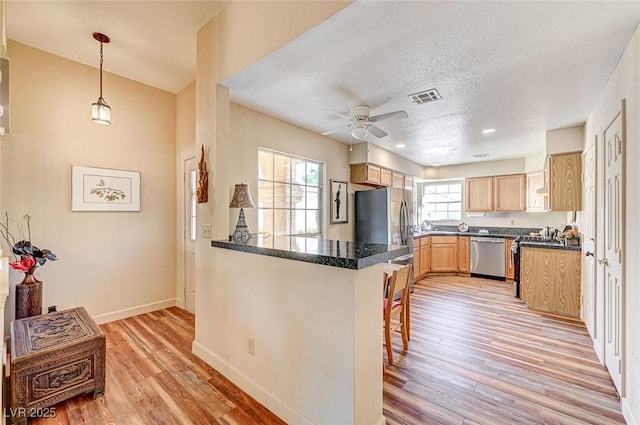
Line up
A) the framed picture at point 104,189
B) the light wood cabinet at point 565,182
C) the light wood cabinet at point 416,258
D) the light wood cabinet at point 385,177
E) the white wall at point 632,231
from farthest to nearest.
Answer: the light wood cabinet at point 416,258
the light wood cabinet at point 385,177
the light wood cabinet at point 565,182
the framed picture at point 104,189
the white wall at point 632,231

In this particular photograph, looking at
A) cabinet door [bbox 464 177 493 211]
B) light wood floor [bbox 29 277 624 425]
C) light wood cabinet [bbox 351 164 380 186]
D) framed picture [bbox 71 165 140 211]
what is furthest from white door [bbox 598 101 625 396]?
framed picture [bbox 71 165 140 211]

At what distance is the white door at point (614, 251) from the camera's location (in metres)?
1.98

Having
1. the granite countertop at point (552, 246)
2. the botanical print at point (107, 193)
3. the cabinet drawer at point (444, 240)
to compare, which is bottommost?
the cabinet drawer at point (444, 240)

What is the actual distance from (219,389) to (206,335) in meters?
0.54

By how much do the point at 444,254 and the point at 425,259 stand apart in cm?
60

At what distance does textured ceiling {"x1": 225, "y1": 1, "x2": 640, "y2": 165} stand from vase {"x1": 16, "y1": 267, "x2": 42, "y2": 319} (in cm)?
259

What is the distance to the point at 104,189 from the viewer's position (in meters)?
3.30

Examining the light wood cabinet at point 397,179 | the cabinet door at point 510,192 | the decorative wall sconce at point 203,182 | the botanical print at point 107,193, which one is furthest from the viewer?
the cabinet door at point 510,192

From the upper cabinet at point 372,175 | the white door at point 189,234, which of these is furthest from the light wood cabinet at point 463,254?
the white door at point 189,234

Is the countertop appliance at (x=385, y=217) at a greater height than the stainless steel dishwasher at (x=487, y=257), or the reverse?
the countertop appliance at (x=385, y=217)

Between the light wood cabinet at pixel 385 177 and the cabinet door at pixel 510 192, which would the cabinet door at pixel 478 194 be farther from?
the light wood cabinet at pixel 385 177

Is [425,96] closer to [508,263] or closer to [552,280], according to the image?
[552,280]

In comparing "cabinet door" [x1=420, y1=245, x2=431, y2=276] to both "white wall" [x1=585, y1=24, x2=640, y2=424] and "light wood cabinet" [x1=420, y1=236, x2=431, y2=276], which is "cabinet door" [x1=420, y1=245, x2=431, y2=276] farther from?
"white wall" [x1=585, y1=24, x2=640, y2=424]

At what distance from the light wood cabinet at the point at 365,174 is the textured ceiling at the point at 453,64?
1.07m
